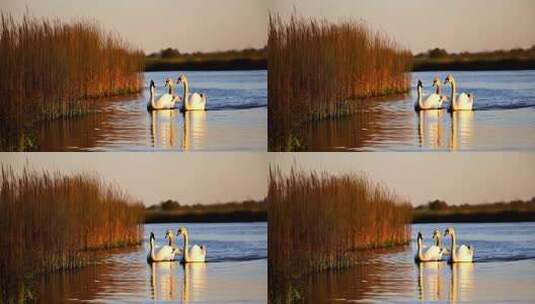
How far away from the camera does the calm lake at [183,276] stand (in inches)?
222

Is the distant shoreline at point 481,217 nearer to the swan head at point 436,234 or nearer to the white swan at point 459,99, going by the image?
the swan head at point 436,234

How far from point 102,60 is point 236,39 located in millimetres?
636

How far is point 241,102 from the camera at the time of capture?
223 inches

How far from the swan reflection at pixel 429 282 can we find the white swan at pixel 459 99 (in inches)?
29.1

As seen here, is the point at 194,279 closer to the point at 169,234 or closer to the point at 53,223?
the point at 169,234

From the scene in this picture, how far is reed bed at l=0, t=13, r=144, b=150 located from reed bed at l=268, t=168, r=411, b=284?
873 mm

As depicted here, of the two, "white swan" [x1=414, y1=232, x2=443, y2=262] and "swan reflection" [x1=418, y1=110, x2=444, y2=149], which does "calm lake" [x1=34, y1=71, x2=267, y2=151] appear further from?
"white swan" [x1=414, y1=232, x2=443, y2=262]

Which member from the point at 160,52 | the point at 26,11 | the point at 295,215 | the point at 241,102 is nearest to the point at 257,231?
the point at 295,215

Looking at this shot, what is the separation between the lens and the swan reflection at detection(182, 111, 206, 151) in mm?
5680

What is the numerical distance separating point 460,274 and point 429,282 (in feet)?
0.49

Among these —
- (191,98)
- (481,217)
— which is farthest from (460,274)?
(191,98)

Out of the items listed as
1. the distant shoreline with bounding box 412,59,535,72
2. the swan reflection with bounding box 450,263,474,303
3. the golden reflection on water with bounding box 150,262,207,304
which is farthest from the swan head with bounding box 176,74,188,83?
the swan reflection with bounding box 450,263,474,303

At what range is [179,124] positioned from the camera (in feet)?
18.7

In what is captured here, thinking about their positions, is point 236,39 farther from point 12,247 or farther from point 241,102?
point 12,247
